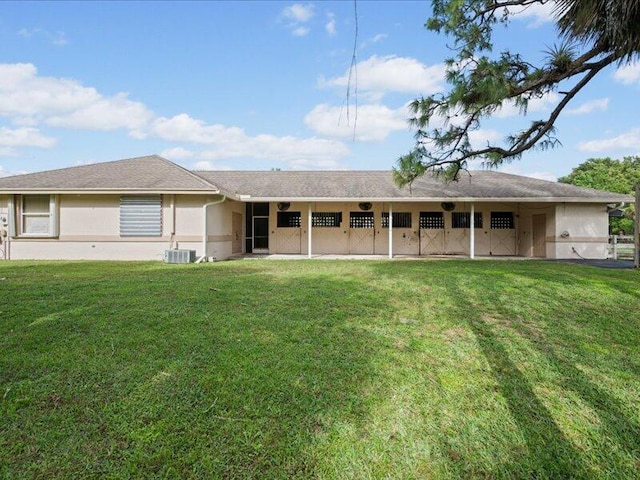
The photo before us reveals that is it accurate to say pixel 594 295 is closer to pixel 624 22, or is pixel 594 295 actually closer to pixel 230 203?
pixel 624 22

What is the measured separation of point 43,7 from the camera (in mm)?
10906

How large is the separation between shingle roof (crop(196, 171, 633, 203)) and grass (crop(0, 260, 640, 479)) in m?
8.46

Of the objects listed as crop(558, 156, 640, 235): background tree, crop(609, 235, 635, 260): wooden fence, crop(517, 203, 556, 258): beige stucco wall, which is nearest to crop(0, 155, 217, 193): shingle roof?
crop(517, 203, 556, 258): beige stucco wall

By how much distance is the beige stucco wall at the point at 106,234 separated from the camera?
12.4 metres

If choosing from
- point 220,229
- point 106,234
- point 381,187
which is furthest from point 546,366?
point 106,234

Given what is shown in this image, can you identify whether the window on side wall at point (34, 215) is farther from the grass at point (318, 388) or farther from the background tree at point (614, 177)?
the background tree at point (614, 177)

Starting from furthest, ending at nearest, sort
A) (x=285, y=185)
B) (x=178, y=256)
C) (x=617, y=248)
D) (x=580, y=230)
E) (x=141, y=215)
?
(x=285, y=185), (x=617, y=248), (x=580, y=230), (x=141, y=215), (x=178, y=256)

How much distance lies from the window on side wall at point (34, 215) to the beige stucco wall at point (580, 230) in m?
18.5

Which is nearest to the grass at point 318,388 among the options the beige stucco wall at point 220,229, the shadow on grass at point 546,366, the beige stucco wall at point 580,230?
the shadow on grass at point 546,366

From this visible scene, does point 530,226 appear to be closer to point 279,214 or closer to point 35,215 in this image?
point 279,214

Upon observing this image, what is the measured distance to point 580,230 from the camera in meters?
13.9

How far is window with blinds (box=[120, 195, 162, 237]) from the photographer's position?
40.7 feet

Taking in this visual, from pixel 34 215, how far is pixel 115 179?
297 cm

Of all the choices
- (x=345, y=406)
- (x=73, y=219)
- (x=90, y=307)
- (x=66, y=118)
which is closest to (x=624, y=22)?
(x=345, y=406)
